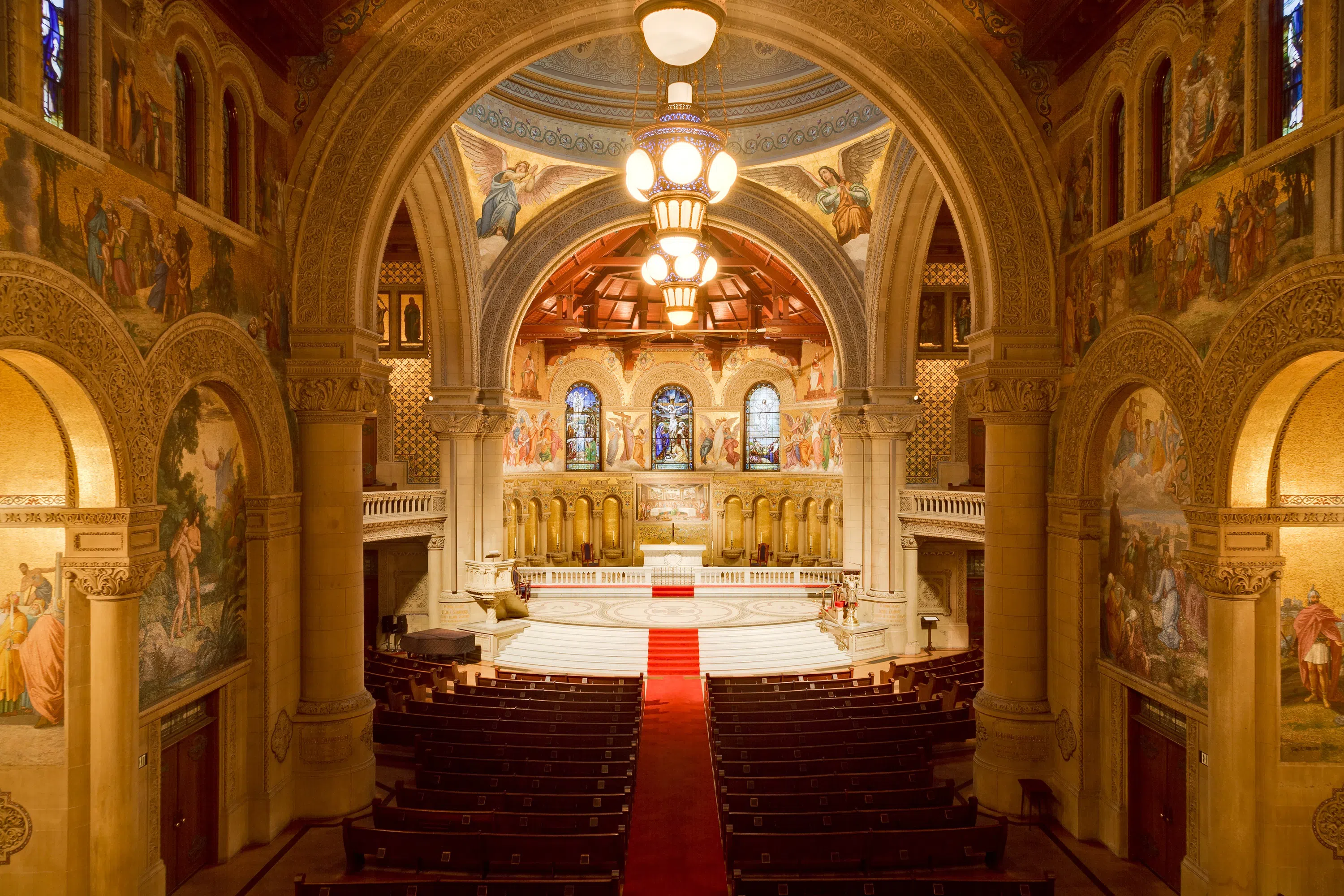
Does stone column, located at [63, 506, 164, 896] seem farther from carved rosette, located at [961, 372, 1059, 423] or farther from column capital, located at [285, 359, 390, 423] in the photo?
carved rosette, located at [961, 372, 1059, 423]

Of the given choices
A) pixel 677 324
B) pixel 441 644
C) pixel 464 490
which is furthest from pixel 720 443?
pixel 441 644

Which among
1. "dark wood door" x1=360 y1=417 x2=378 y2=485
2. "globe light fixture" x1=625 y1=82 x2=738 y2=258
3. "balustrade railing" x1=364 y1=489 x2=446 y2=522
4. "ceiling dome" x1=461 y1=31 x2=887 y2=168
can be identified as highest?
"ceiling dome" x1=461 y1=31 x2=887 y2=168

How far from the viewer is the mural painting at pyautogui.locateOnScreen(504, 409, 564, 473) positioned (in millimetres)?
35344

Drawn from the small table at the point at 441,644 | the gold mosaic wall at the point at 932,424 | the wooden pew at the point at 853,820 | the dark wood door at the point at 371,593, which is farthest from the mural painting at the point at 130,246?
the gold mosaic wall at the point at 932,424

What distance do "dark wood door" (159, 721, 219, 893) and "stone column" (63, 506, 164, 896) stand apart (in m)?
1.06

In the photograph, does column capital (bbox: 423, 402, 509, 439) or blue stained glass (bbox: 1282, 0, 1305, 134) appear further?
column capital (bbox: 423, 402, 509, 439)

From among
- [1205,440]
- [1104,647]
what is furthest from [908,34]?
[1104,647]

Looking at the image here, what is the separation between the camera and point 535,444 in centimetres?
3691

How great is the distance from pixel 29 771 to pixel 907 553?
21.2 meters

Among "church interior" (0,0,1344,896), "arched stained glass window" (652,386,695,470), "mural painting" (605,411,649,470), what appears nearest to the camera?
"church interior" (0,0,1344,896)

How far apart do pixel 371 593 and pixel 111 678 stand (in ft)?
57.3

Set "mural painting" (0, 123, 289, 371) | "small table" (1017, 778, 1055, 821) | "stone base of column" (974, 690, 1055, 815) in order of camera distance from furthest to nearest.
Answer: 1. "stone base of column" (974, 690, 1055, 815)
2. "small table" (1017, 778, 1055, 821)
3. "mural painting" (0, 123, 289, 371)

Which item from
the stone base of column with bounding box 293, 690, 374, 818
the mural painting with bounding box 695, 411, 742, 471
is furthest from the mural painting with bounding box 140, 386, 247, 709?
the mural painting with bounding box 695, 411, 742, 471

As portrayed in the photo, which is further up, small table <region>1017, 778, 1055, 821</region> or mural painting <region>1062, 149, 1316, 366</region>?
mural painting <region>1062, 149, 1316, 366</region>
